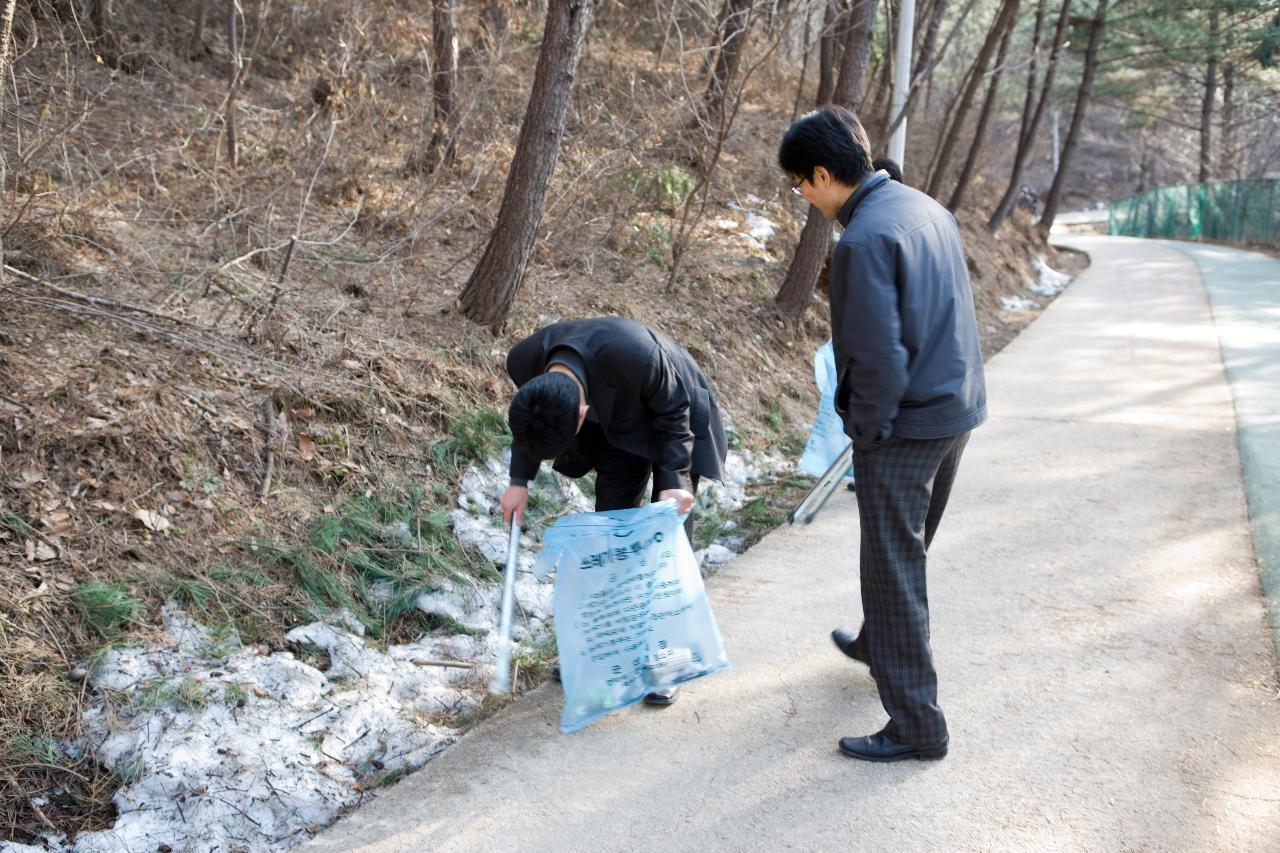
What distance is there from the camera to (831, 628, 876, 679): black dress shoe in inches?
149

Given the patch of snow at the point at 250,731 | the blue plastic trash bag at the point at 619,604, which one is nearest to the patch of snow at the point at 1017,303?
the blue plastic trash bag at the point at 619,604

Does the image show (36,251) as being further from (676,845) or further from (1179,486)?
(1179,486)

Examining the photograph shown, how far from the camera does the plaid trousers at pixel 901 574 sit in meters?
3.08

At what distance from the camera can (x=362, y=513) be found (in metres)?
4.57

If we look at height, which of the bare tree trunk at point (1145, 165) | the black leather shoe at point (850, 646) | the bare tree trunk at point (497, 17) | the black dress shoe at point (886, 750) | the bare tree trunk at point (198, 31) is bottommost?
the black dress shoe at point (886, 750)

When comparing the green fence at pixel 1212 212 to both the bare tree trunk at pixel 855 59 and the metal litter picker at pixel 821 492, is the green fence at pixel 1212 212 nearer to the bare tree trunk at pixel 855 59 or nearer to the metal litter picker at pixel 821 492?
the bare tree trunk at pixel 855 59

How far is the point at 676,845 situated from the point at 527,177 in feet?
14.8

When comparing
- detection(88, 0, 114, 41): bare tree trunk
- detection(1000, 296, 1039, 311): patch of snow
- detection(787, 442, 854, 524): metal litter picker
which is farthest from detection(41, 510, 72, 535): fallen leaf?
detection(1000, 296, 1039, 311): patch of snow

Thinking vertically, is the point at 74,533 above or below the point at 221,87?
below

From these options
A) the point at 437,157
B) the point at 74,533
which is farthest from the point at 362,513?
the point at 437,157

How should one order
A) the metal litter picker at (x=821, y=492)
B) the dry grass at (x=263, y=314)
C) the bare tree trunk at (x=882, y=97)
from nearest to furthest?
the dry grass at (x=263, y=314), the metal litter picker at (x=821, y=492), the bare tree trunk at (x=882, y=97)

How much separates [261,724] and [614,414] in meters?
1.53

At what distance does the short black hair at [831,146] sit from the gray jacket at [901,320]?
59 millimetres

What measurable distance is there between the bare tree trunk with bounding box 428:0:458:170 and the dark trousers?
6081mm
